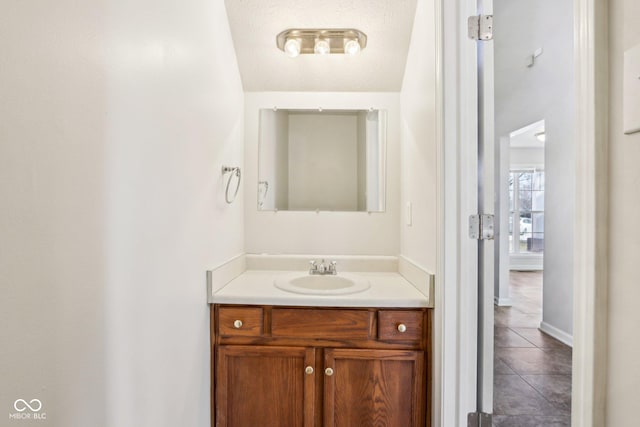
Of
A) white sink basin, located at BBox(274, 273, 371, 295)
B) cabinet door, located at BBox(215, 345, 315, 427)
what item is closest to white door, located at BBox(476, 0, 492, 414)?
white sink basin, located at BBox(274, 273, 371, 295)

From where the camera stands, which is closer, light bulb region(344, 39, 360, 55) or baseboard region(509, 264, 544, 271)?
light bulb region(344, 39, 360, 55)

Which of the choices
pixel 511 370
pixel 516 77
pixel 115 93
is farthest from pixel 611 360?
pixel 516 77

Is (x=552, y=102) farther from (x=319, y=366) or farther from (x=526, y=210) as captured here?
(x=526, y=210)

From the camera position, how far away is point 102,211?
773 millimetres

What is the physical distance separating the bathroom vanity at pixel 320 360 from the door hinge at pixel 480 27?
1108 mm

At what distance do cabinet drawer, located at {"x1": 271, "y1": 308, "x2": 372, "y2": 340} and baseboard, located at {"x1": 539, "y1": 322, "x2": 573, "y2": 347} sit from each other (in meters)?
2.40

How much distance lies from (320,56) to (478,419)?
1934 mm

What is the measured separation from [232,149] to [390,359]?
53.1 inches

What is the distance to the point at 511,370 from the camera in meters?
2.37

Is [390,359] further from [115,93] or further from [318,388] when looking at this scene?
[115,93]

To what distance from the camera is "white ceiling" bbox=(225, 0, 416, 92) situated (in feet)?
5.51

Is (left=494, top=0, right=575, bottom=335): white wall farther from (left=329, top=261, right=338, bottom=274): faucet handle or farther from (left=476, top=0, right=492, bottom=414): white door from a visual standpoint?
(left=329, top=261, right=338, bottom=274): faucet handle

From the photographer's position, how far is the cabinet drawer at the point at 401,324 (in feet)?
4.70

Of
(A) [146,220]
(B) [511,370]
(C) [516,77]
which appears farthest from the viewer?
(C) [516,77]
